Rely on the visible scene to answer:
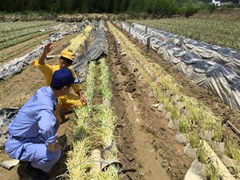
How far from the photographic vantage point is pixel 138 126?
4762 mm

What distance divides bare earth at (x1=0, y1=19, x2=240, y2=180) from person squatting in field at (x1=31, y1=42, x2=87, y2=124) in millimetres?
263

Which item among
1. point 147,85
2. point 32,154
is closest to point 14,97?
point 147,85

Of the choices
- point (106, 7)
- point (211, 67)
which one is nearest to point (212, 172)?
point (211, 67)

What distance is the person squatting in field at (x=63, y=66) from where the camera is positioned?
417cm

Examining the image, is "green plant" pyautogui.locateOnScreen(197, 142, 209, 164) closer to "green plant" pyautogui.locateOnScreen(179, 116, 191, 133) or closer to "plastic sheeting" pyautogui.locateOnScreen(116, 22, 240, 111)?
"green plant" pyautogui.locateOnScreen(179, 116, 191, 133)

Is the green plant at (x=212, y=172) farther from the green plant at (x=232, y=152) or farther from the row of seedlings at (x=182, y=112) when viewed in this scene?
the green plant at (x=232, y=152)

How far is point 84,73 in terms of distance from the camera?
7.66 m

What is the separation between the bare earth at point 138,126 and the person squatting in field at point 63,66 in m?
0.26

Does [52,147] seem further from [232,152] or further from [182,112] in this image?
[182,112]

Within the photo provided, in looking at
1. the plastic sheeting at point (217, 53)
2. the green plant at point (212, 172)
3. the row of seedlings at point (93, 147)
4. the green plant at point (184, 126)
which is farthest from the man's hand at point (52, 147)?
the plastic sheeting at point (217, 53)

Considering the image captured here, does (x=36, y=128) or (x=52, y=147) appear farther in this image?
(x=36, y=128)

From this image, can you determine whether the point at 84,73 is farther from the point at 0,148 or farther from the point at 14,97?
the point at 0,148

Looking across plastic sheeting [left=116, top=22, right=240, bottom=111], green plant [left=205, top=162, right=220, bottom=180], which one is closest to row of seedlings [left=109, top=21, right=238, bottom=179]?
green plant [left=205, top=162, right=220, bottom=180]

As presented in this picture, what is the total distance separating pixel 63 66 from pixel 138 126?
1.74 meters
